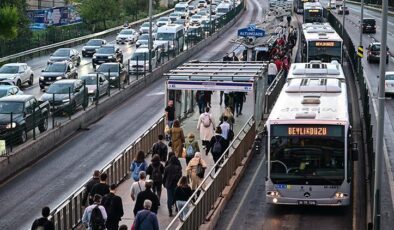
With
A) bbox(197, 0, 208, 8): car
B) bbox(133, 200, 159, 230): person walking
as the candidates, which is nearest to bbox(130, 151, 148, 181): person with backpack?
bbox(133, 200, 159, 230): person walking

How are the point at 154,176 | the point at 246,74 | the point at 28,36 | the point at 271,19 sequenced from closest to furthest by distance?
the point at 154,176 → the point at 246,74 → the point at 28,36 → the point at 271,19

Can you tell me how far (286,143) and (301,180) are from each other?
0.99 m

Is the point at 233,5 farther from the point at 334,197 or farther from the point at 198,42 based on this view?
the point at 334,197

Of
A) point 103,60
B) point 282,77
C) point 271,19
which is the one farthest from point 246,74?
point 271,19

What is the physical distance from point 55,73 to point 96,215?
1312 inches

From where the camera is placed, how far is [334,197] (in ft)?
72.3

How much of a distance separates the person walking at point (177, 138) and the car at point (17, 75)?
76.4 ft

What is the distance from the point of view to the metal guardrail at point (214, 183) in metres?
18.5

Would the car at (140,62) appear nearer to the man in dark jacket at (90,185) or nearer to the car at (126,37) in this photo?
the car at (126,37)

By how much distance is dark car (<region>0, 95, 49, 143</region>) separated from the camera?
3039 cm

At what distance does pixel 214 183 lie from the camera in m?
22.2

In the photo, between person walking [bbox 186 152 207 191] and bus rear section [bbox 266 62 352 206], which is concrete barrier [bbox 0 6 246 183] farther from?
bus rear section [bbox 266 62 352 206]

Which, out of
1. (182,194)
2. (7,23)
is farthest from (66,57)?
(182,194)

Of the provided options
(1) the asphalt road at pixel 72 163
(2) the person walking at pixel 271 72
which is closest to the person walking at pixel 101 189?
(1) the asphalt road at pixel 72 163
